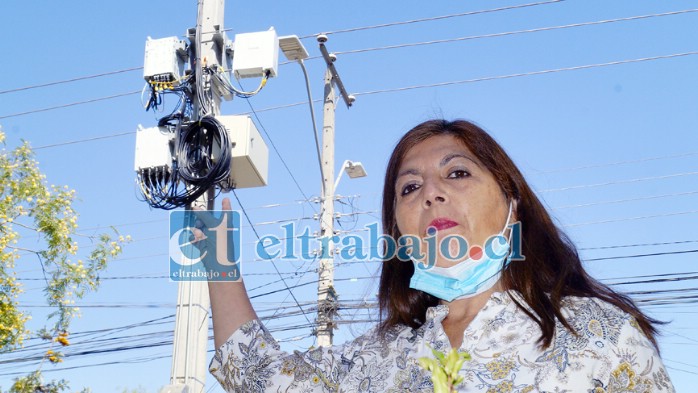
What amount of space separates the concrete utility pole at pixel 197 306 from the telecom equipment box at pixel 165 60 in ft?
0.53

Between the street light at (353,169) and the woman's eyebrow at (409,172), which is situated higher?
the street light at (353,169)

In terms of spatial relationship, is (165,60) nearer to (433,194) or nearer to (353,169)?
(433,194)

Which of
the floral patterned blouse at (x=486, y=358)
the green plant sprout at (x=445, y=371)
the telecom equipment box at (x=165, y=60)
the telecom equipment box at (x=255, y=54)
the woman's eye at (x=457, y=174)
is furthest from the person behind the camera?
the telecom equipment box at (x=255, y=54)

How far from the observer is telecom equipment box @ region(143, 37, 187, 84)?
5660mm

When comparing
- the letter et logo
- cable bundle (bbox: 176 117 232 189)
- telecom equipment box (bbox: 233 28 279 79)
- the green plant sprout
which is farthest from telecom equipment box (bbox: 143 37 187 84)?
the green plant sprout

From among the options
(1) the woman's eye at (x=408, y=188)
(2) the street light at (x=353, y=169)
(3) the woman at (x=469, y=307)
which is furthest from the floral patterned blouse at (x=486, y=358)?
(2) the street light at (x=353, y=169)

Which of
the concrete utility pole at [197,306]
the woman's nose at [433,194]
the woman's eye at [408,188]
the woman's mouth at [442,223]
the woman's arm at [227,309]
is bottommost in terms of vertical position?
the woman's arm at [227,309]

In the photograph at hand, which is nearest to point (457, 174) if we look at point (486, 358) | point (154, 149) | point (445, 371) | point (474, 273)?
point (474, 273)

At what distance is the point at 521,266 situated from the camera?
2.29 meters

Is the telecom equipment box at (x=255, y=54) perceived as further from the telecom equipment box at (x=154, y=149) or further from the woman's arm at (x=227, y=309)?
the woman's arm at (x=227, y=309)

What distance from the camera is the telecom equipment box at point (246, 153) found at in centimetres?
508

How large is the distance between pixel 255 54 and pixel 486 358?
14.6 feet

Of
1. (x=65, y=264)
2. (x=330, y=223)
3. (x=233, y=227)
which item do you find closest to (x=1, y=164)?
(x=65, y=264)

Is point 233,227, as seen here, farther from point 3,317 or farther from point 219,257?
point 3,317
